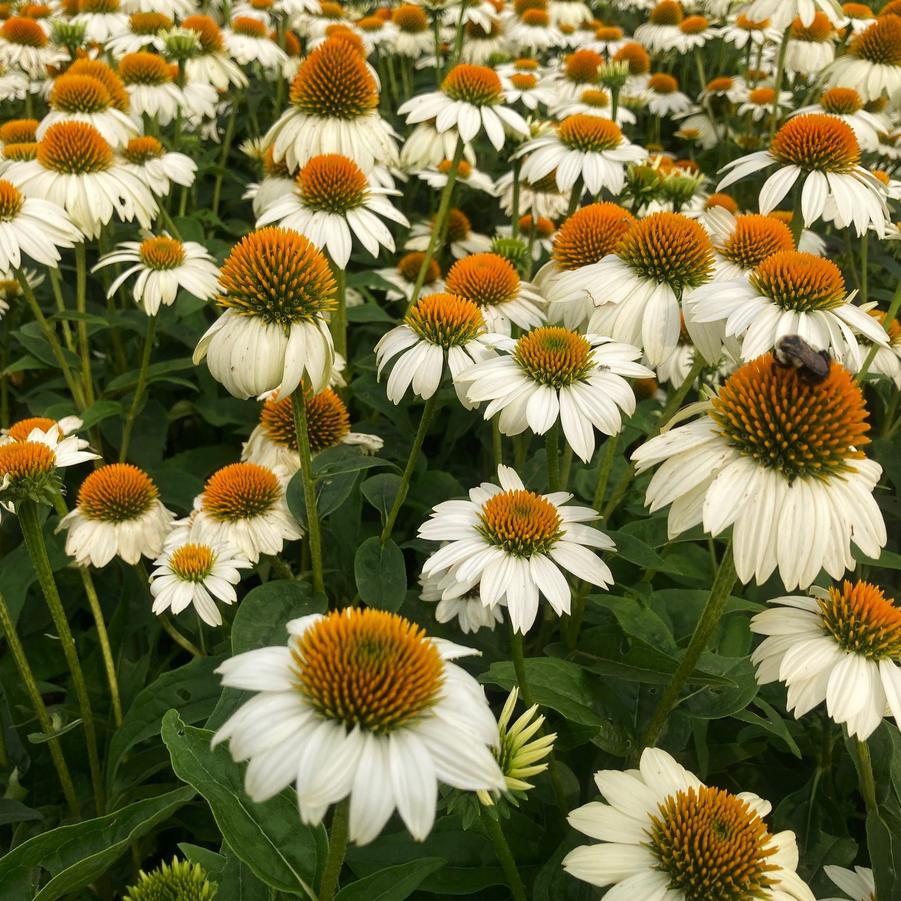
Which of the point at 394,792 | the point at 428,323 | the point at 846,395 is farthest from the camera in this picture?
the point at 428,323

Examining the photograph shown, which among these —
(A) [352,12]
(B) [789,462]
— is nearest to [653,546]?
(B) [789,462]

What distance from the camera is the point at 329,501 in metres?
1.79

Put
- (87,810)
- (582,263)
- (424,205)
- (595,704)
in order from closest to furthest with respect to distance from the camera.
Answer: (595,704) < (87,810) < (582,263) < (424,205)

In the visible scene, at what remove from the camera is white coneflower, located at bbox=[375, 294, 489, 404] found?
1.65 m

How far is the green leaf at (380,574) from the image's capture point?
1.63 meters

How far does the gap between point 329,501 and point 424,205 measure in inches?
113

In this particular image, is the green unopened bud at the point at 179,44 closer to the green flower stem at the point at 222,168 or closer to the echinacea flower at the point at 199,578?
the green flower stem at the point at 222,168

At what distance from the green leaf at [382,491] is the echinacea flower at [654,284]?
1.89ft

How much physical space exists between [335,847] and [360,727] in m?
0.26

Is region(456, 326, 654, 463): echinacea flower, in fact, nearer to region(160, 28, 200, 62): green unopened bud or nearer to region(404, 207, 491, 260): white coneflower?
region(404, 207, 491, 260): white coneflower

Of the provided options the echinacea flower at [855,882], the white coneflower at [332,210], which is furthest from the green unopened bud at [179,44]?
the echinacea flower at [855,882]

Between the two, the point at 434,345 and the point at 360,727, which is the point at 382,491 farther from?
the point at 360,727

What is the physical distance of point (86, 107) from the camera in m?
2.75

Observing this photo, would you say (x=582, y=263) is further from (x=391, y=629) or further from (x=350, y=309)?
(x=391, y=629)
